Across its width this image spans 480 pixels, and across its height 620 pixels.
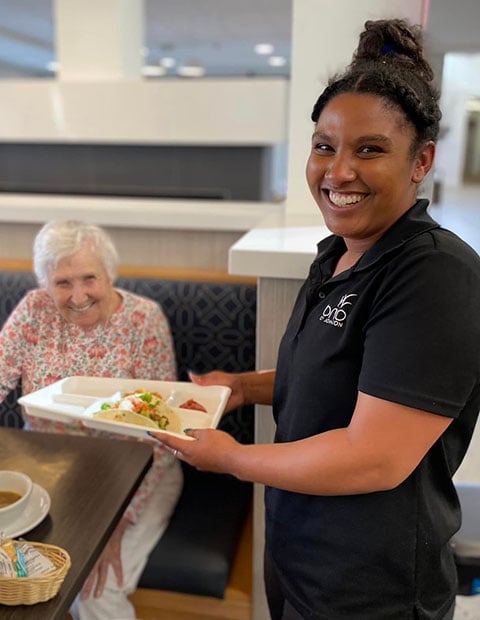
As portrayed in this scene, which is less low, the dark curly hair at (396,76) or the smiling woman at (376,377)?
the dark curly hair at (396,76)

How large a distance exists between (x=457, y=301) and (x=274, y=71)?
11.2m

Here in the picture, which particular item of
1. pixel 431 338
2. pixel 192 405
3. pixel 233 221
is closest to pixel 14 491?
pixel 192 405

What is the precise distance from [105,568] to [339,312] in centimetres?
94

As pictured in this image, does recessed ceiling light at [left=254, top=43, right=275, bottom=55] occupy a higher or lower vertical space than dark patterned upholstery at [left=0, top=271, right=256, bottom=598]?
higher

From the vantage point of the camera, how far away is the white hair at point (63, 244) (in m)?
1.42

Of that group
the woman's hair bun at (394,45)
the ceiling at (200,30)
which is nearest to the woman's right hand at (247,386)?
the woman's hair bun at (394,45)

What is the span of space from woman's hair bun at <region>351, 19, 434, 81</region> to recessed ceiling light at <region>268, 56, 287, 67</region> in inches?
361

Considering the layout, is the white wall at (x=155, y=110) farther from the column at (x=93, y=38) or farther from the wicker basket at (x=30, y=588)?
the wicker basket at (x=30, y=588)

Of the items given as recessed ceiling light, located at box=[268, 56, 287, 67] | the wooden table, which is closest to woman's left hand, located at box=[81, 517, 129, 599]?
the wooden table

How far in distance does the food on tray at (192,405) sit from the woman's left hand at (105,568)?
0.38 metres

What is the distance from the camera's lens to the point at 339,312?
0.77m

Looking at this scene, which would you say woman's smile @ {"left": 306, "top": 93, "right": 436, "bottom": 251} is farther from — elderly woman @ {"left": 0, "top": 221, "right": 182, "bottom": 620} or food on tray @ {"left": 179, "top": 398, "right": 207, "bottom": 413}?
elderly woman @ {"left": 0, "top": 221, "right": 182, "bottom": 620}

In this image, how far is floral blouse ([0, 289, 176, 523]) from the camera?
136cm

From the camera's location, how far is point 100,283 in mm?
1443
